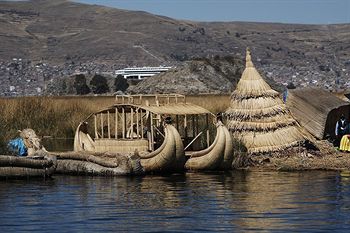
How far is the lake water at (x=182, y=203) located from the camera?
19.6 m

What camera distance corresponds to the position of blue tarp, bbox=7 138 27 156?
1139 inches

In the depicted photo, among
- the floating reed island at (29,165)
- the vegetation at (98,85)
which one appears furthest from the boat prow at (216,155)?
the vegetation at (98,85)

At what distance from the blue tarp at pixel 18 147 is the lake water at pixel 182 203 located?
141cm

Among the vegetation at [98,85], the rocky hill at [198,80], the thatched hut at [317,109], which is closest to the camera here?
the thatched hut at [317,109]

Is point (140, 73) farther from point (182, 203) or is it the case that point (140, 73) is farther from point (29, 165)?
point (182, 203)

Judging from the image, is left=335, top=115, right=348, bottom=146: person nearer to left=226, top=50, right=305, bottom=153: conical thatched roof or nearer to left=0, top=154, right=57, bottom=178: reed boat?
left=226, top=50, right=305, bottom=153: conical thatched roof

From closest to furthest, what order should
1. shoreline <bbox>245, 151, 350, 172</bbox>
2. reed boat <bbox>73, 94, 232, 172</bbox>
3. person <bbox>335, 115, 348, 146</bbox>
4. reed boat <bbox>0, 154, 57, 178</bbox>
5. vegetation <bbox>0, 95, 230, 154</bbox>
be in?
reed boat <bbox>0, 154, 57, 178</bbox> < reed boat <bbox>73, 94, 232, 172</bbox> < shoreline <bbox>245, 151, 350, 172</bbox> < person <bbox>335, 115, 348, 146</bbox> < vegetation <bbox>0, 95, 230, 154</bbox>

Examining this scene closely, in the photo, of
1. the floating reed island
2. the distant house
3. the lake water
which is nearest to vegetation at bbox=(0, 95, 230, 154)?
the floating reed island

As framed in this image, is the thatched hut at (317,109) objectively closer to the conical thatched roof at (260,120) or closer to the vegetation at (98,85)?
the conical thatched roof at (260,120)

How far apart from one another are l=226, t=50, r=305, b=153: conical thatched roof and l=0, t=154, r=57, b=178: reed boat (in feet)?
22.9

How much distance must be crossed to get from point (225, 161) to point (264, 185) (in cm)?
380

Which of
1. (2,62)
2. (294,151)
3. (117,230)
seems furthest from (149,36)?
(117,230)

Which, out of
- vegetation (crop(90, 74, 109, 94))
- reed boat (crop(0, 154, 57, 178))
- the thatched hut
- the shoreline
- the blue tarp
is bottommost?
vegetation (crop(90, 74, 109, 94))

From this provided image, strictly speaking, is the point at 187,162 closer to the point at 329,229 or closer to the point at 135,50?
the point at 329,229
